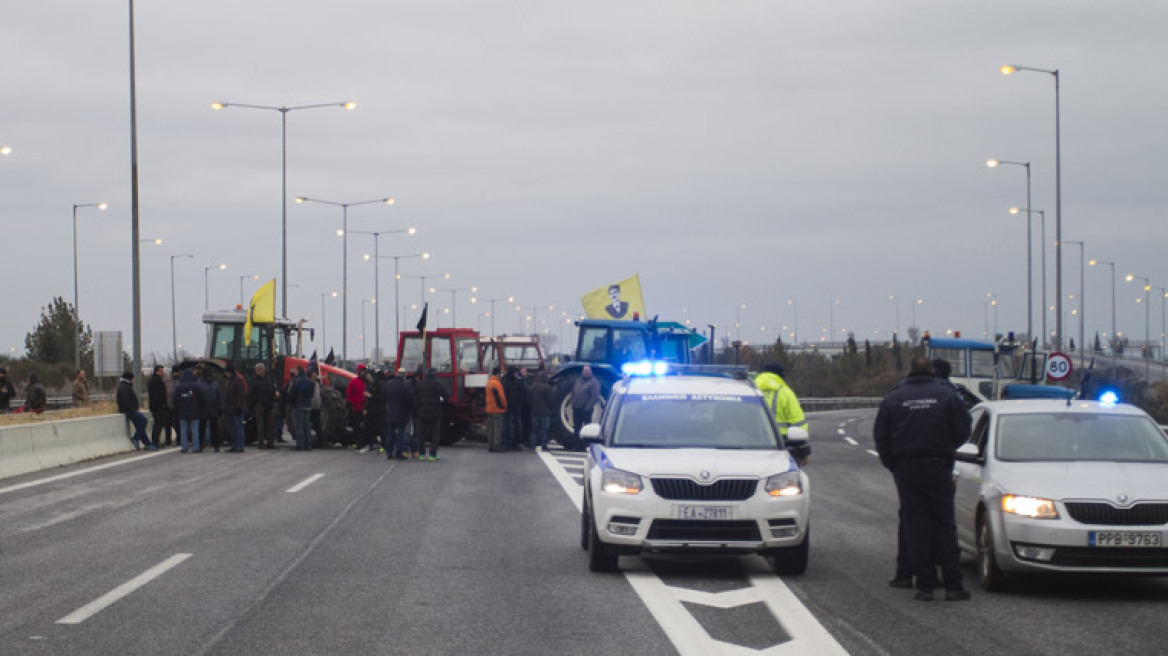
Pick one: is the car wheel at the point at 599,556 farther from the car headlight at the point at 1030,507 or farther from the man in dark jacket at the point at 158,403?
the man in dark jacket at the point at 158,403

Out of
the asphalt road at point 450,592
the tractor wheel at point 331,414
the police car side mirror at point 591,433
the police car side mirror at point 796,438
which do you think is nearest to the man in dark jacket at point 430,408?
the tractor wheel at point 331,414

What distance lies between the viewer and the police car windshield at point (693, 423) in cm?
1291

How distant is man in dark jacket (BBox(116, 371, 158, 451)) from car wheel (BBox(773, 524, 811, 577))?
20.3m

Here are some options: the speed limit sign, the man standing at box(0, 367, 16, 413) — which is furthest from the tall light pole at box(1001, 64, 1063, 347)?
the man standing at box(0, 367, 16, 413)

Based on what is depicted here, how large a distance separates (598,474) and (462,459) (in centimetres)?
1619

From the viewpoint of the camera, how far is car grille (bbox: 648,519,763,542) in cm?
1169

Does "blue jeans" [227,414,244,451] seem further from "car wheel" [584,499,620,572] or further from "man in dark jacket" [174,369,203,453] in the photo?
"car wheel" [584,499,620,572]

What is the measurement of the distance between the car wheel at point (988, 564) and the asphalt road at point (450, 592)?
10 centimetres

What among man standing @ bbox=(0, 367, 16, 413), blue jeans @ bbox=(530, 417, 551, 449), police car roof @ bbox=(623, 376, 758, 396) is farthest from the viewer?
man standing @ bbox=(0, 367, 16, 413)

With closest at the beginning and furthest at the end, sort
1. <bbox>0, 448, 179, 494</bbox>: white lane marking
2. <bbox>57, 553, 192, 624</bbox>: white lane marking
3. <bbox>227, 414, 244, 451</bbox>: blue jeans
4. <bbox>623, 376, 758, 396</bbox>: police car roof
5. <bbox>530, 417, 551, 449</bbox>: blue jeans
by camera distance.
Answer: <bbox>57, 553, 192, 624</bbox>: white lane marking
<bbox>623, 376, 758, 396</bbox>: police car roof
<bbox>0, 448, 179, 494</bbox>: white lane marking
<bbox>227, 414, 244, 451</bbox>: blue jeans
<bbox>530, 417, 551, 449</bbox>: blue jeans

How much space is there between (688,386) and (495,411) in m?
16.9

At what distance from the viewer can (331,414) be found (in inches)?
1256

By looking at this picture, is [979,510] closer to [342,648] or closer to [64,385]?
[342,648]

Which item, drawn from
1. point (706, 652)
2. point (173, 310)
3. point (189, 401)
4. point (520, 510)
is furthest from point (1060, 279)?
point (173, 310)
